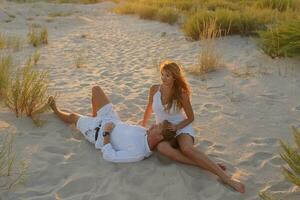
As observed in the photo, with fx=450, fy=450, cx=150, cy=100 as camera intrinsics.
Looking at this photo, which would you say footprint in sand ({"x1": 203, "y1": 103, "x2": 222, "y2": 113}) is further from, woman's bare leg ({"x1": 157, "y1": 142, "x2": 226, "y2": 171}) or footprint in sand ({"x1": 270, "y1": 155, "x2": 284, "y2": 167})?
woman's bare leg ({"x1": 157, "y1": 142, "x2": 226, "y2": 171})

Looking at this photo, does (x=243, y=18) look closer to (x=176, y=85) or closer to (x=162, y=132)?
(x=176, y=85)

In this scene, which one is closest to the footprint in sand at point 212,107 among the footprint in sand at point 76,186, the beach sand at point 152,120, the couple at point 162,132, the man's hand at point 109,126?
the beach sand at point 152,120

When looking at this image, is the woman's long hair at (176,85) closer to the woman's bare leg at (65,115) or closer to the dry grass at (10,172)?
the woman's bare leg at (65,115)

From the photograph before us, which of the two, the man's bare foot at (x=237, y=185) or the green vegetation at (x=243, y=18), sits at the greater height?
the green vegetation at (x=243, y=18)

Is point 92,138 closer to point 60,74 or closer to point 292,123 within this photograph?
point 292,123

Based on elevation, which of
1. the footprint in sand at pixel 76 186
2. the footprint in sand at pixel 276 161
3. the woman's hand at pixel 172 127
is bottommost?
the footprint in sand at pixel 276 161

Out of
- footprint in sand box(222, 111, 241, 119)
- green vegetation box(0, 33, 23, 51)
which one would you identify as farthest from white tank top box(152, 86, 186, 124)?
green vegetation box(0, 33, 23, 51)

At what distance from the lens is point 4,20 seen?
42.4ft

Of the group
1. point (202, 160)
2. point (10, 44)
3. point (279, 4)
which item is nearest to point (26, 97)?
point (202, 160)

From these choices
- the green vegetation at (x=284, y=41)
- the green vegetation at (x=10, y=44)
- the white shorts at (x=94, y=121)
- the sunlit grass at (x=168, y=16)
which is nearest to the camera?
the white shorts at (x=94, y=121)

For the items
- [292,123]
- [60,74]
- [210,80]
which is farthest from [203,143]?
[60,74]

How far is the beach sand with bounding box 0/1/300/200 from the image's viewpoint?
138 inches

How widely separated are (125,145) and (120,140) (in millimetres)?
80

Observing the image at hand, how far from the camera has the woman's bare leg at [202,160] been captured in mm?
3484
